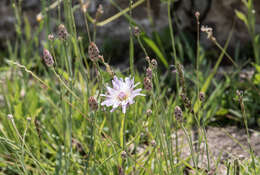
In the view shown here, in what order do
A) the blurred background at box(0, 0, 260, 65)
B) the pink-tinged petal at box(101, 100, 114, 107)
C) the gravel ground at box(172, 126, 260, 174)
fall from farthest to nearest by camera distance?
the blurred background at box(0, 0, 260, 65)
the gravel ground at box(172, 126, 260, 174)
the pink-tinged petal at box(101, 100, 114, 107)

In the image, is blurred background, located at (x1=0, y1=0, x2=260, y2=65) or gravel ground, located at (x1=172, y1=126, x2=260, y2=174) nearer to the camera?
gravel ground, located at (x1=172, y1=126, x2=260, y2=174)

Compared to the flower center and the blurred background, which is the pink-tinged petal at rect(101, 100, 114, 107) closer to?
the flower center

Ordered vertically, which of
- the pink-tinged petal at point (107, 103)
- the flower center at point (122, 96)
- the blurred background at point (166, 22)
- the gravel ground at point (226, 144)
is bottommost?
the gravel ground at point (226, 144)

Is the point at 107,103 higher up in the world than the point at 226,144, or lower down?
higher up

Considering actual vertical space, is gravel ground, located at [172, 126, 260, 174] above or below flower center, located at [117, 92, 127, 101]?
below

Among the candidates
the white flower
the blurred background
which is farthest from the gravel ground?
the blurred background

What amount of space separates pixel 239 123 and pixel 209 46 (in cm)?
72

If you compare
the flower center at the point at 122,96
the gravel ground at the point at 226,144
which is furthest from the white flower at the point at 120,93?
the gravel ground at the point at 226,144

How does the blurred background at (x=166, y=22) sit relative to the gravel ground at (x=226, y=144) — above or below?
above

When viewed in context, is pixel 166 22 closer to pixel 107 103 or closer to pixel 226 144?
pixel 226 144

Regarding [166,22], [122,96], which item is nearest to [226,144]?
[122,96]

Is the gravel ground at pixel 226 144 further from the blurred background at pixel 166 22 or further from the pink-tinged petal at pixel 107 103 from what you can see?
the blurred background at pixel 166 22

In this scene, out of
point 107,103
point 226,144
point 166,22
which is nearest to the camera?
point 107,103

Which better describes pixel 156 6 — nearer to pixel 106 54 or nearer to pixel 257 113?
pixel 106 54
